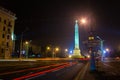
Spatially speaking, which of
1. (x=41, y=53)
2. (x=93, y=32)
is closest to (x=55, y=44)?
(x=41, y=53)

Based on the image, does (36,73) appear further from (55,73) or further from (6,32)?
(6,32)

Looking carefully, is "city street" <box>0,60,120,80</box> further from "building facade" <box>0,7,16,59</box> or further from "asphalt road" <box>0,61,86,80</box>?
"building facade" <box>0,7,16,59</box>

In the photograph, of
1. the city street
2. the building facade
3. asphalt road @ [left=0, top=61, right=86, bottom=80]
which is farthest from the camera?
the building facade

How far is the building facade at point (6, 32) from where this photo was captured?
71525 millimetres

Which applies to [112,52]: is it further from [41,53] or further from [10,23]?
[10,23]

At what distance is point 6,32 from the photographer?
75938 millimetres

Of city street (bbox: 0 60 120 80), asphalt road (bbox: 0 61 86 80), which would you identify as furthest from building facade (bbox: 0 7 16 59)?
asphalt road (bbox: 0 61 86 80)

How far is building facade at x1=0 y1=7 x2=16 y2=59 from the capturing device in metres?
71.5

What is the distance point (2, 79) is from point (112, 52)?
157421 mm

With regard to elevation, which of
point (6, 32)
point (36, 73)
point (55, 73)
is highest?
point (6, 32)

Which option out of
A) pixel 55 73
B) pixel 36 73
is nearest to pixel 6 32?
pixel 55 73

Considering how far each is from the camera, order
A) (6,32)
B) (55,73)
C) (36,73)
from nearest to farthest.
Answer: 1. (36,73)
2. (55,73)
3. (6,32)

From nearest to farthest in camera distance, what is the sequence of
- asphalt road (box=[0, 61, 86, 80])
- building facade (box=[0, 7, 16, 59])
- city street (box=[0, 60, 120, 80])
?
asphalt road (box=[0, 61, 86, 80]) → city street (box=[0, 60, 120, 80]) → building facade (box=[0, 7, 16, 59])

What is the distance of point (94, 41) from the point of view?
22.8 metres
